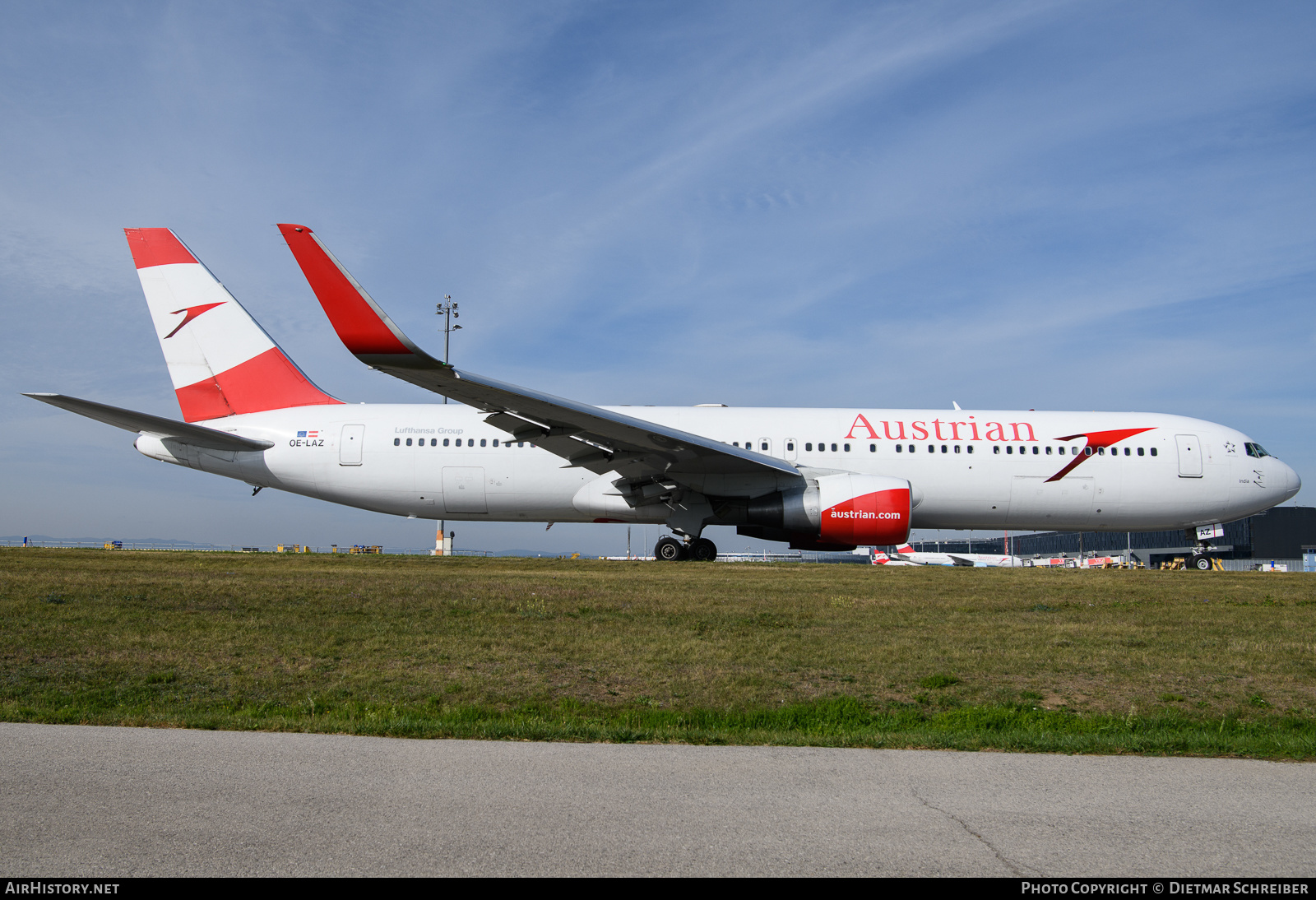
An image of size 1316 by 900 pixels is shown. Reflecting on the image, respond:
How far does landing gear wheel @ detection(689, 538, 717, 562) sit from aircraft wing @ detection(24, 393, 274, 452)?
9994 mm

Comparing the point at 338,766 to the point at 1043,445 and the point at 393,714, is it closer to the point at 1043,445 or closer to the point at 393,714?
the point at 393,714

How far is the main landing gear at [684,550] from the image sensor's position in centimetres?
1814

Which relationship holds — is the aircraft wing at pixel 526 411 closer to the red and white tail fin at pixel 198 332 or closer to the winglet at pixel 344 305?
the winglet at pixel 344 305

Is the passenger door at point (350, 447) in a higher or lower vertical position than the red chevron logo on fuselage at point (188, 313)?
lower

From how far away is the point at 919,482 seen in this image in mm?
18562

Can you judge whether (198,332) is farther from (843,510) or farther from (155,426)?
A: (843,510)

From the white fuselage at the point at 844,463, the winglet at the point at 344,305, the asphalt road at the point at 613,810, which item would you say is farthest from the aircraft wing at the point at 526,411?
the asphalt road at the point at 613,810

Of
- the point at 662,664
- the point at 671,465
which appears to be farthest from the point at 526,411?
the point at 662,664

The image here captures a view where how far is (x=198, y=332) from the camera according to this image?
19.6 m

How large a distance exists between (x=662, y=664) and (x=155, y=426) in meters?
15.5

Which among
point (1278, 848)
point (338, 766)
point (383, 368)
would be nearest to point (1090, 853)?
point (1278, 848)

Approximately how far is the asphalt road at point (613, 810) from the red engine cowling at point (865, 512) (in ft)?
40.9

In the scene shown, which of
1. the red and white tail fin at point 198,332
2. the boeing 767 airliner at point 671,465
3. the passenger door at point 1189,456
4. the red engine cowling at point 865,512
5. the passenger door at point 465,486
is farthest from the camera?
the red and white tail fin at point 198,332

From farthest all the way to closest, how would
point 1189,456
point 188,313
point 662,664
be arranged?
point 188,313, point 1189,456, point 662,664
